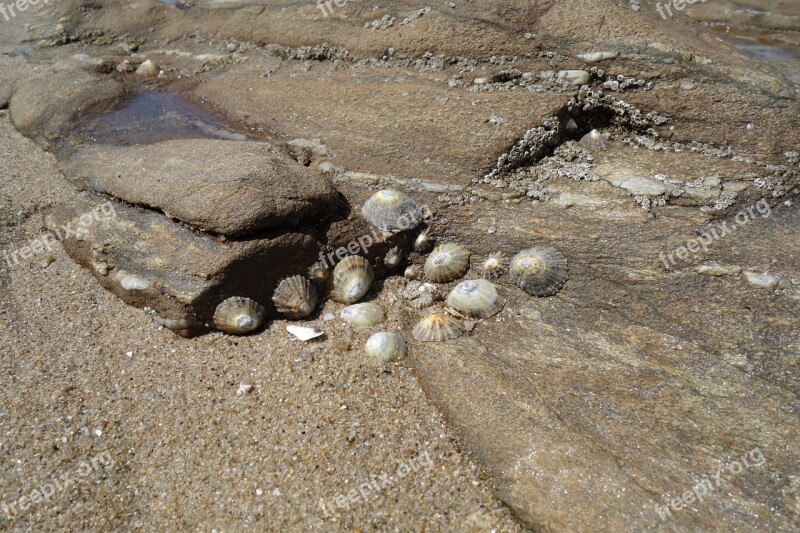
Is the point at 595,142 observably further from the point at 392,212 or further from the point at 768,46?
the point at 768,46

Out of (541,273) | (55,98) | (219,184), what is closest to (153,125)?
(55,98)

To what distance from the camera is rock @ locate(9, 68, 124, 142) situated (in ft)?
15.4

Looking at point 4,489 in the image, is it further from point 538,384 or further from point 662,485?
point 662,485

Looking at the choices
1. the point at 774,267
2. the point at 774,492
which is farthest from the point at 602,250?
the point at 774,492

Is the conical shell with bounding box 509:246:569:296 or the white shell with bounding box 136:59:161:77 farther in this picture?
the white shell with bounding box 136:59:161:77

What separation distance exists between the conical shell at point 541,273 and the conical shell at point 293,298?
1340mm

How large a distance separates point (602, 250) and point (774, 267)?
3.17 ft

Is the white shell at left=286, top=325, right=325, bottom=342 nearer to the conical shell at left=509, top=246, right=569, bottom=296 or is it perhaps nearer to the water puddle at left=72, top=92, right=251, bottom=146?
the conical shell at left=509, top=246, right=569, bottom=296

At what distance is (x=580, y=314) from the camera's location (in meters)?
3.20

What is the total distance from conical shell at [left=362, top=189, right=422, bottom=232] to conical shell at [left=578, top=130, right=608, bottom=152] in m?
1.43

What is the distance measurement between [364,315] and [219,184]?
1.23 m

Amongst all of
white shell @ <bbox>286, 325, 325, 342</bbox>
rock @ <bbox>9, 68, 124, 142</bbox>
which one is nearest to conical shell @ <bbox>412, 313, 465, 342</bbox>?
white shell @ <bbox>286, 325, 325, 342</bbox>

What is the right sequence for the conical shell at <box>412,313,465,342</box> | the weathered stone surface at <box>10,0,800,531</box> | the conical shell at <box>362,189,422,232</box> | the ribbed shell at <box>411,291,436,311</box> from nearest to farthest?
the weathered stone surface at <box>10,0,800,531</box>, the conical shell at <box>412,313,465,342</box>, the ribbed shell at <box>411,291,436,311</box>, the conical shell at <box>362,189,422,232</box>

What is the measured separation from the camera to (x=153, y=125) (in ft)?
15.1
